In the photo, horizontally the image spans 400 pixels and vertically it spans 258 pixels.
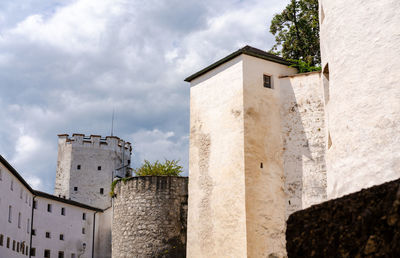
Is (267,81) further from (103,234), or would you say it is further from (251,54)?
(103,234)

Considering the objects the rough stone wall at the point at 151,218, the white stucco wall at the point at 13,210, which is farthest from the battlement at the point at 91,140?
the rough stone wall at the point at 151,218

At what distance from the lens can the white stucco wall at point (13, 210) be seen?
29250 mm

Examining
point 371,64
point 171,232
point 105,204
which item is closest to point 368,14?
point 371,64

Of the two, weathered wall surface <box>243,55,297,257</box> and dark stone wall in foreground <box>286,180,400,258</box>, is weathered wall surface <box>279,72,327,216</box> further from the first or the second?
dark stone wall in foreground <box>286,180,400,258</box>

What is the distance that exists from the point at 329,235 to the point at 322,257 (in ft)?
1.11

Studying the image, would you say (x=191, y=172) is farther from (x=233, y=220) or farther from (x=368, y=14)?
(x=368, y=14)

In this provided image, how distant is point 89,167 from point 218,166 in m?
30.6

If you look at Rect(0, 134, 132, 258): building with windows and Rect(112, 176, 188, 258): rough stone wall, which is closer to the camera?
Rect(112, 176, 188, 258): rough stone wall

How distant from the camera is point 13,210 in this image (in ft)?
104

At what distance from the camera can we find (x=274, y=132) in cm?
1991

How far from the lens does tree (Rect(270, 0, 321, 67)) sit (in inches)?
1101

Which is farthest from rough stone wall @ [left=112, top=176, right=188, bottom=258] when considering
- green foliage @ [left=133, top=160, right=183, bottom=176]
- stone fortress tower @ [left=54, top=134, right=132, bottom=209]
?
stone fortress tower @ [left=54, top=134, right=132, bottom=209]

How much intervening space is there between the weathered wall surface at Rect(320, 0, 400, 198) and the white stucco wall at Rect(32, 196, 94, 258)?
2978cm

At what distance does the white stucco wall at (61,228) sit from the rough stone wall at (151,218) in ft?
41.5
